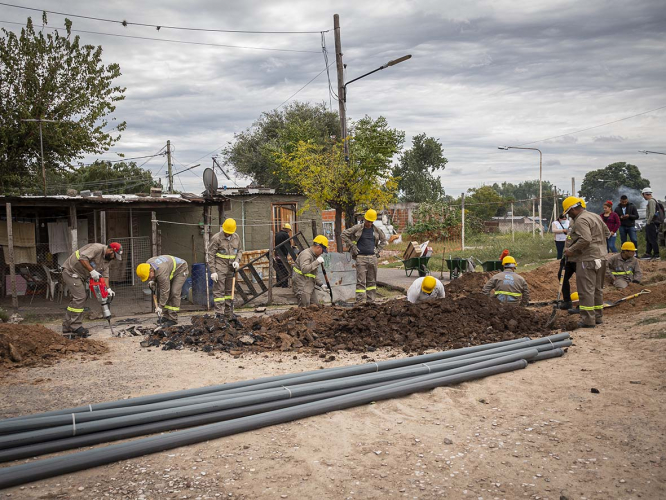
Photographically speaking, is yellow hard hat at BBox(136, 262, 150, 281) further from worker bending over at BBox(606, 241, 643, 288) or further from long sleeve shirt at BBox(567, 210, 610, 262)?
worker bending over at BBox(606, 241, 643, 288)

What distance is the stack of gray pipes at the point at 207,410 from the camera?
4289 millimetres

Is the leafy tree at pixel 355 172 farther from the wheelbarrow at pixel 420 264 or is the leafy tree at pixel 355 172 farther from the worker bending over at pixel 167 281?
the worker bending over at pixel 167 281

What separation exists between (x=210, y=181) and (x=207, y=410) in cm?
972

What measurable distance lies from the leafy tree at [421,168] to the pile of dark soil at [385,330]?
32.5 m

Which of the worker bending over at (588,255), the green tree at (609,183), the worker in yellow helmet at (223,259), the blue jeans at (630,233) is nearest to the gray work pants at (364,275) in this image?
the worker in yellow helmet at (223,259)

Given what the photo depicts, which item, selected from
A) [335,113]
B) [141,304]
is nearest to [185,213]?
[141,304]

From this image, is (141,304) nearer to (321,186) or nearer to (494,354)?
(321,186)

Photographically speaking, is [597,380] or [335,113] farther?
[335,113]

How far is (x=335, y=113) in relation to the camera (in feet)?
111

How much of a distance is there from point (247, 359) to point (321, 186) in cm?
809

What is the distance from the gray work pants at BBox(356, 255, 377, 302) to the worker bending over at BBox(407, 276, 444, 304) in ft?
8.70

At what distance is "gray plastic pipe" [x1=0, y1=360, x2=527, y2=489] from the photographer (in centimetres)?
394

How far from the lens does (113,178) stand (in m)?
38.2

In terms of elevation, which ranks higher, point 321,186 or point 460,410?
point 321,186
